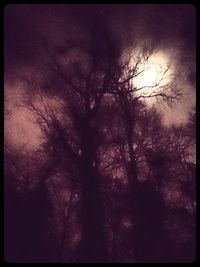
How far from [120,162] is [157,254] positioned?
600 cm

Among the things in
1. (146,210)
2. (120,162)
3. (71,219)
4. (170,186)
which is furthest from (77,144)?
(71,219)

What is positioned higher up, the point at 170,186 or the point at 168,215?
the point at 170,186

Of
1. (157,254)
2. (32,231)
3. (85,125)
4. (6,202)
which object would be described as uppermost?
(85,125)

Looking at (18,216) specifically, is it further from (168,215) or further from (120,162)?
(168,215)

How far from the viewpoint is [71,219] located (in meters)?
27.8

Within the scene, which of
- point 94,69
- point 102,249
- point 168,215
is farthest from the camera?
point 168,215

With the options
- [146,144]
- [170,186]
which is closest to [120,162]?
[146,144]

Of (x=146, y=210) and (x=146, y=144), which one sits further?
(x=146, y=144)

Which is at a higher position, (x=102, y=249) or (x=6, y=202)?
(x=6, y=202)

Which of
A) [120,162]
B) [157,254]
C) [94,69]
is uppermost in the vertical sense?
[94,69]

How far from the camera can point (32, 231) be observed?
653 inches

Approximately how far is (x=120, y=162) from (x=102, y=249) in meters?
6.46

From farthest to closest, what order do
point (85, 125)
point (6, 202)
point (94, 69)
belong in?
point (94, 69)
point (85, 125)
point (6, 202)

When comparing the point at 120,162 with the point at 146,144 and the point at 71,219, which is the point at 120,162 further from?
the point at 71,219
